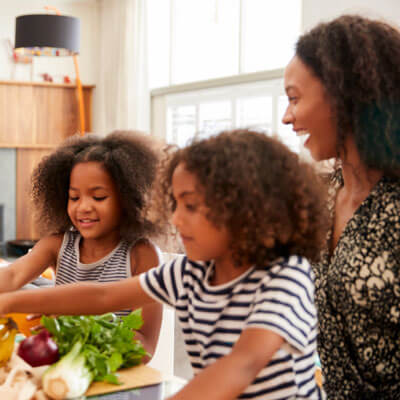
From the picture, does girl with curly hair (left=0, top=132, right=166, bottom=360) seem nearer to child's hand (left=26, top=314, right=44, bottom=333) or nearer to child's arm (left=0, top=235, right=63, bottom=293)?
child's arm (left=0, top=235, right=63, bottom=293)

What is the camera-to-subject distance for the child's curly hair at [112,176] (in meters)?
1.48

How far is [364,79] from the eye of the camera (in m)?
1.12

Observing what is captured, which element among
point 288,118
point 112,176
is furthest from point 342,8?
point 288,118

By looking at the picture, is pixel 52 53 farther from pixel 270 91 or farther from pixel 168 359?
pixel 168 359

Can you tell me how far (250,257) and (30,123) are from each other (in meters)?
6.49

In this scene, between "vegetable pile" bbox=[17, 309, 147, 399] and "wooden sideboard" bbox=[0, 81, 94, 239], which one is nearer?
"vegetable pile" bbox=[17, 309, 147, 399]

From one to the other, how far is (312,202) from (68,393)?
452mm

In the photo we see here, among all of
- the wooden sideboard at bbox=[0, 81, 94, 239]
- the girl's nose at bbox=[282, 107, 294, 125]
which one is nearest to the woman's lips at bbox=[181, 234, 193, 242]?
the girl's nose at bbox=[282, 107, 294, 125]

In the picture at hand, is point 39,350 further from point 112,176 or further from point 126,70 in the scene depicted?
point 126,70

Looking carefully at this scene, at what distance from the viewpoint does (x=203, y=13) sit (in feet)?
19.8

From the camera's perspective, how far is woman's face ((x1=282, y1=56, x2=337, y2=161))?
1.15m

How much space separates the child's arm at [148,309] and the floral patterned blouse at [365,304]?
1.28ft

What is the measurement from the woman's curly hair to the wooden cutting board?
0.56 meters

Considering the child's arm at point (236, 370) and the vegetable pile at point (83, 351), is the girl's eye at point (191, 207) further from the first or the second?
the vegetable pile at point (83, 351)
